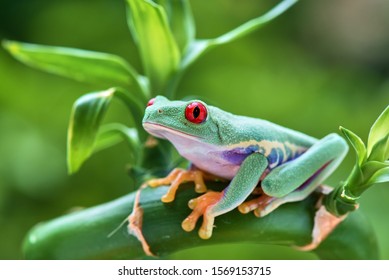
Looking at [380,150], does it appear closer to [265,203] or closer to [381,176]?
[381,176]

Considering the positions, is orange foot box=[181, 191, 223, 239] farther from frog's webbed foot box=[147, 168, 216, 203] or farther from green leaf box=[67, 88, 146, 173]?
green leaf box=[67, 88, 146, 173]

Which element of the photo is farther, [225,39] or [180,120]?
[225,39]

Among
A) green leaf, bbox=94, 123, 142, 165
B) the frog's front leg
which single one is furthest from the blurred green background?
the frog's front leg

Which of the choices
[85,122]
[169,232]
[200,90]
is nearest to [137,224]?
[169,232]

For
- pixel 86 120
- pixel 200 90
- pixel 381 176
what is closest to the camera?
pixel 381 176

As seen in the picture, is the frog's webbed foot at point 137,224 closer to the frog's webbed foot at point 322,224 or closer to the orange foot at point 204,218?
the orange foot at point 204,218

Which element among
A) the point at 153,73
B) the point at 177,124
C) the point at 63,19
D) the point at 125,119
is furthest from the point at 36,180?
the point at 177,124
